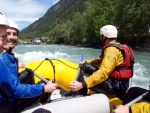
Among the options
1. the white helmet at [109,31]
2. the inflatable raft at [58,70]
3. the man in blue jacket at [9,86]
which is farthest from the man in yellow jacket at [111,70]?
the inflatable raft at [58,70]

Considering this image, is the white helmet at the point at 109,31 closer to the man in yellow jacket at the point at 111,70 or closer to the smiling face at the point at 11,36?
the man in yellow jacket at the point at 111,70

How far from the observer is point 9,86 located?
2332mm

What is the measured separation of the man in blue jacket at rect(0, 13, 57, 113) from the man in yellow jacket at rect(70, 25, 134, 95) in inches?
28.2

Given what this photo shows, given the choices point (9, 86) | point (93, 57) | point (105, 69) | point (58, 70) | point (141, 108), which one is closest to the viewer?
point (141, 108)

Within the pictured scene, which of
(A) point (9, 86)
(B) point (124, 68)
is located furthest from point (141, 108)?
(B) point (124, 68)

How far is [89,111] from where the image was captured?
276 centimetres

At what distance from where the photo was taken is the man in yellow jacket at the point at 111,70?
3.30 meters

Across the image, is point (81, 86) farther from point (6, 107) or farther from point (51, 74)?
point (51, 74)

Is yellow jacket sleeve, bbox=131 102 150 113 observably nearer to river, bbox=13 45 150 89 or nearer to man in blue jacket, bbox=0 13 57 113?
man in blue jacket, bbox=0 13 57 113

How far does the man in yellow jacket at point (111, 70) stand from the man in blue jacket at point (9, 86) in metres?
0.72

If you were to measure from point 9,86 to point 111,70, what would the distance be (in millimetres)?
1452

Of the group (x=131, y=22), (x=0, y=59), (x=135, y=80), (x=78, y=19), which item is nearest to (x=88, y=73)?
(x=0, y=59)

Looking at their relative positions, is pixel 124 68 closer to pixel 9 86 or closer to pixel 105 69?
pixel 105 69

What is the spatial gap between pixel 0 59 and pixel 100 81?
4.77 ft
